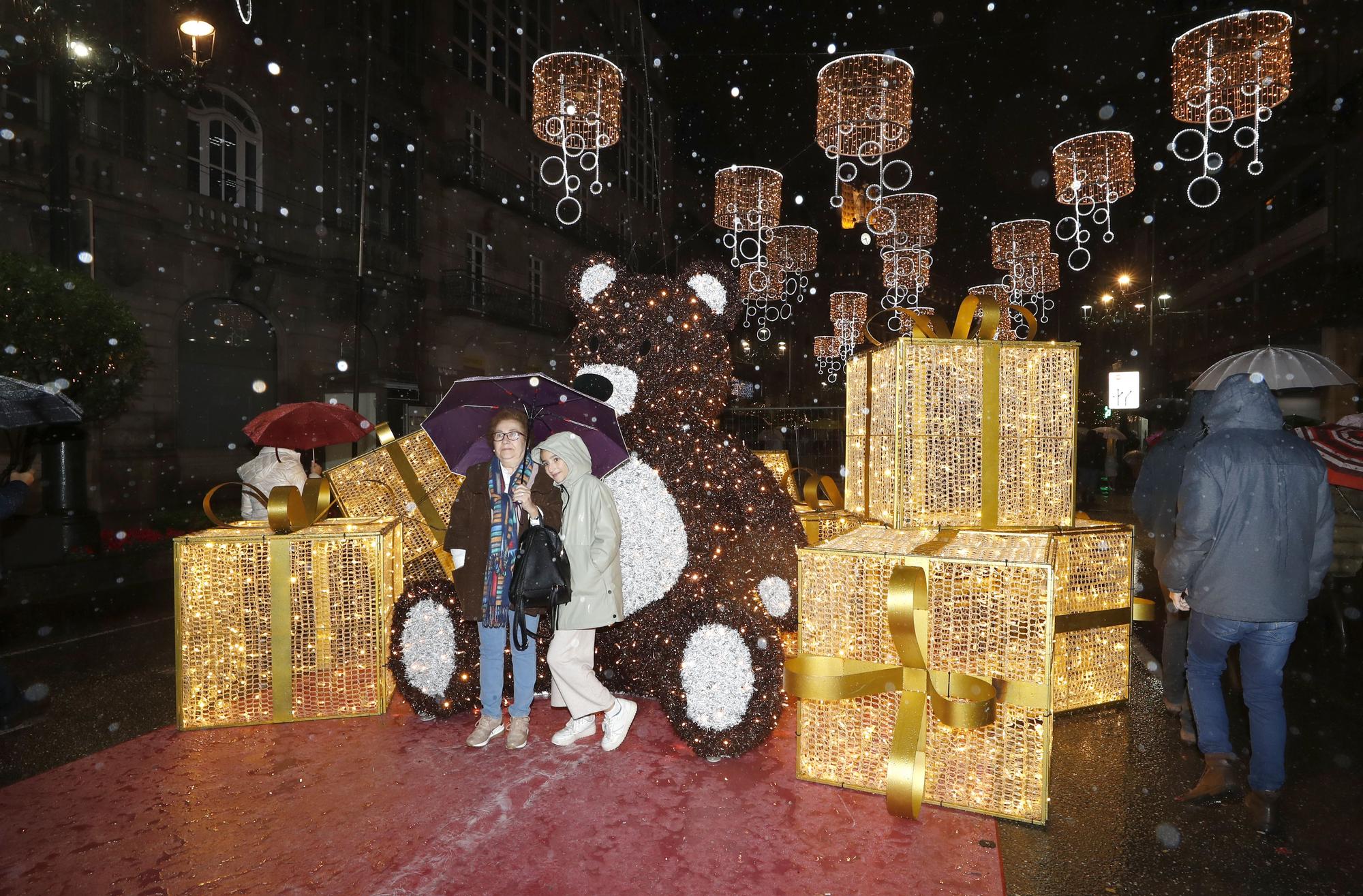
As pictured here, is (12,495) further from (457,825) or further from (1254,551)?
(1254,551)

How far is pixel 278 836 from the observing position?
111 inches

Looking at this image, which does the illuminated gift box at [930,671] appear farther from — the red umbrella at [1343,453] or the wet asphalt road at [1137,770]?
the red umbrella at [1343,453]

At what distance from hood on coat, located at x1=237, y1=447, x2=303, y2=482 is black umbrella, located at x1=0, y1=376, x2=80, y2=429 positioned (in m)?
1.50

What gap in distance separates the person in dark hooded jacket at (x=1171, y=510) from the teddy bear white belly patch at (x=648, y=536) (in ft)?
8.07

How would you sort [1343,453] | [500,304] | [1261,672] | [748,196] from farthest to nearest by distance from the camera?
1. [500,304]
2. [748,196]
3. [1343,453]
4. [1261,672]

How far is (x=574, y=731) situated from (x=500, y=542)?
0.99 metres

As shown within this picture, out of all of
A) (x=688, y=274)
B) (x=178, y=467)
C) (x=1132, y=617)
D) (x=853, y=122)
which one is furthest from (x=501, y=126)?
(x=1132, y=617)

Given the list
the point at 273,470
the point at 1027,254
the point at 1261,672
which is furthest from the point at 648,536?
the point at 1027,254

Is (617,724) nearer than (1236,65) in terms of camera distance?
Yes

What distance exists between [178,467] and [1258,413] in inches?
567

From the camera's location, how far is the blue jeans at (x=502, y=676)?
362cm

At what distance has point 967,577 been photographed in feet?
9.42

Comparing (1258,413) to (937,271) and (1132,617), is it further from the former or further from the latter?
(937,271)

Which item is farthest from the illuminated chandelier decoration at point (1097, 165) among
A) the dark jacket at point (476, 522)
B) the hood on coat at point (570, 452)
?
the dark jacket at point (476, 522)
